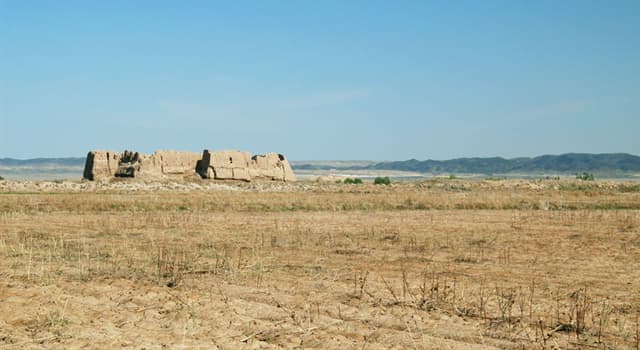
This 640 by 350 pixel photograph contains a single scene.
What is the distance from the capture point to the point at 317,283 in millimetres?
10961

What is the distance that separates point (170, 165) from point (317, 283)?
38311 mm

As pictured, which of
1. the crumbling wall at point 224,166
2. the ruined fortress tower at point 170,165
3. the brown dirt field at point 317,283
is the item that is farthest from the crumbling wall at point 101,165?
the brown dirt field at point 317,283

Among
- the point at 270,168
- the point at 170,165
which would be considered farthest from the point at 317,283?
the point at 270,168

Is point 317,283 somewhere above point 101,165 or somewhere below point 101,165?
below

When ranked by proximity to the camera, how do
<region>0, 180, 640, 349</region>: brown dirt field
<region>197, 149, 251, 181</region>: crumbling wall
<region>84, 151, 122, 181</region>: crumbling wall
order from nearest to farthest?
<region>0, 180, 640, 349</region>: brown dirt field → <region>197, 149, 251, 181</region>: crumbling wall → <region>84, 151, 122, 181</region>: crumbling wall

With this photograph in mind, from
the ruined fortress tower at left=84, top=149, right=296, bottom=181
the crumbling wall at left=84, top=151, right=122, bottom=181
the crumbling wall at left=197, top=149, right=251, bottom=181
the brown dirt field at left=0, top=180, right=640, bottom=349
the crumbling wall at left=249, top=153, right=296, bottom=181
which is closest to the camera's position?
the brown dirt field at left=0, top=180, right=640, bottom=349

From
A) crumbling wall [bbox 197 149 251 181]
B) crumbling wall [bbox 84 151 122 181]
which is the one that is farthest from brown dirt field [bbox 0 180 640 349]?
crumbling wall [bbox 84 151 122 181]

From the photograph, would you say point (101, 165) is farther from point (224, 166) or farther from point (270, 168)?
point (270, 168)

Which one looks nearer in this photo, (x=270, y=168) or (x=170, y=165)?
(x=170, y=165)

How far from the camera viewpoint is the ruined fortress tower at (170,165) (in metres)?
46.9

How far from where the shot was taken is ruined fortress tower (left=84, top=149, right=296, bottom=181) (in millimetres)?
46906

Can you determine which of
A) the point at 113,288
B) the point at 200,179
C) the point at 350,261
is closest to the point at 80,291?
the point at 113,288

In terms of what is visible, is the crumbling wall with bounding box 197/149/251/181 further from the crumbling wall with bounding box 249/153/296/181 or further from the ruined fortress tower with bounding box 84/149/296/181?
the crumbling wall with bounding box 249/153/296/181

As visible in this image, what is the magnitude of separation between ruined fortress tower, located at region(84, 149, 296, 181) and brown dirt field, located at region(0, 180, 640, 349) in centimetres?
2444
